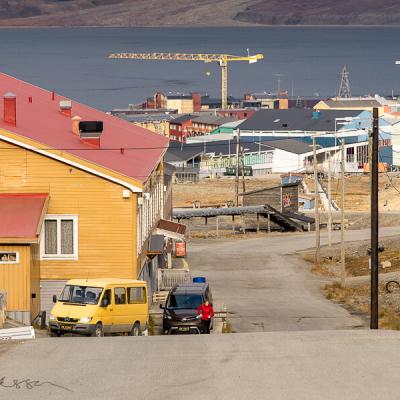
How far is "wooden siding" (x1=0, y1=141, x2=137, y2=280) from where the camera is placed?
33469mm

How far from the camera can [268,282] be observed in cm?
4612

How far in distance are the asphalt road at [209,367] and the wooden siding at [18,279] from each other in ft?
20.2

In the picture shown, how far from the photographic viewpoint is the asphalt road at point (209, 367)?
62.6 feet

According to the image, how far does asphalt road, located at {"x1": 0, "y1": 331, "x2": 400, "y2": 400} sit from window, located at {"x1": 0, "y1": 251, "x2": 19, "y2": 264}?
6.41m

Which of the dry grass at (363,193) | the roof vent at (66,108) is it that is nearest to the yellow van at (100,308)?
the roof vent at (66,108)

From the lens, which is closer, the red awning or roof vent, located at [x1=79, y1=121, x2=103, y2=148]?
roof vent, located at [x1=79, y1=121, x2=103, y2=148]

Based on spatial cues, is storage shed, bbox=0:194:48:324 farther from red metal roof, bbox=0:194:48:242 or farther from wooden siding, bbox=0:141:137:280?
wooden siding, bbox=0:141:137:280

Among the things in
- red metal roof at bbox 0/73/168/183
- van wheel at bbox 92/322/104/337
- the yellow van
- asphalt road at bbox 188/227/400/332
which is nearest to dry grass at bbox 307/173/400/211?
asphalt road at bbox 188/227/400/332

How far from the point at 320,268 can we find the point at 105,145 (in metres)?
16.6

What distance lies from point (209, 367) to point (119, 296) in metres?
8.84

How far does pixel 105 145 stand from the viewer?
3800cm

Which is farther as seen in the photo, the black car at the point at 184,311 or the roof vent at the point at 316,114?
the roof vent at the point at 316,114

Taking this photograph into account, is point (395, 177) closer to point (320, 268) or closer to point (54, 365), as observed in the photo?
point (320, 268)

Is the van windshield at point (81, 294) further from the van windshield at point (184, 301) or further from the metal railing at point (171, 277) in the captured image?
the metal railing at point (171, 277)
